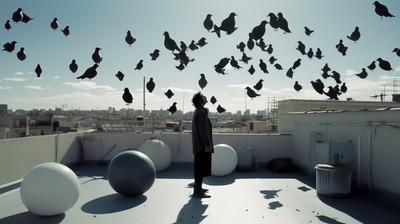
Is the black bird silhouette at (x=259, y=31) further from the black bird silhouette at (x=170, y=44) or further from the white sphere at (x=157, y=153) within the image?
the white sphere at (x=157, y=153)

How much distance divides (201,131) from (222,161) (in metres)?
2.20

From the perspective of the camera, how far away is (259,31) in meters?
5.90

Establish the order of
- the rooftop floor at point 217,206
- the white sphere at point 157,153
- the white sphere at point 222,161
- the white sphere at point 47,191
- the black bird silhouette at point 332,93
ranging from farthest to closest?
the white sphere at point 157,153 → the white sphere at point 222,161 → the black bird silhouette at point 332,93 → the rooftop floor at point 217,206 → the white sphere at point 47,191

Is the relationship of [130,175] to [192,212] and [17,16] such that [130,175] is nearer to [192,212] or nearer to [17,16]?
[192,212]

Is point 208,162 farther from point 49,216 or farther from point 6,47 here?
point 6,47

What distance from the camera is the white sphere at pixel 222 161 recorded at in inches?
289

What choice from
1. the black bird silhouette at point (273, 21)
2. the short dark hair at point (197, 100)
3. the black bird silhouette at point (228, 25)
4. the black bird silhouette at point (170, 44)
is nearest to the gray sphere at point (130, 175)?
the short dark hair at point (197, 100)

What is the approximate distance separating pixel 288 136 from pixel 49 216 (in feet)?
22.6

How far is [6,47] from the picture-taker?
18.3ft

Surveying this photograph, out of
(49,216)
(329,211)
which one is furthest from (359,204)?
(49,216)

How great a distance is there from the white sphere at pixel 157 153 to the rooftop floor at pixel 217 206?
1.16 meters

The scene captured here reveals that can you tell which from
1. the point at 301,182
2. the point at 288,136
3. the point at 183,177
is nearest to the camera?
the point at 301,182

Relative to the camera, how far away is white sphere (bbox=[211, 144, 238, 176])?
735 cm

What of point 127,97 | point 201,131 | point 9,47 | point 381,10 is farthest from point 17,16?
point 381,10
